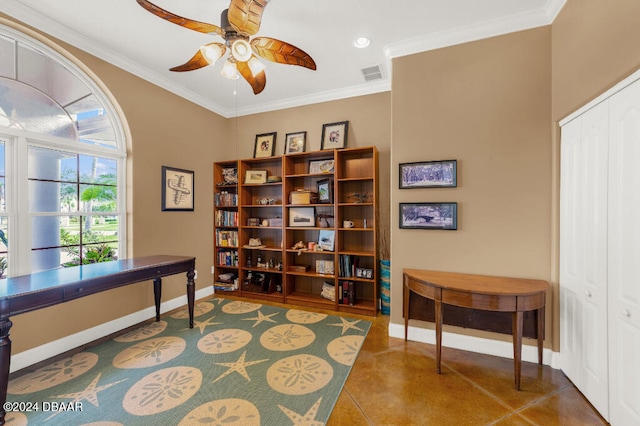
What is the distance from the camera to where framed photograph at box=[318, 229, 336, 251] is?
3.57 metres

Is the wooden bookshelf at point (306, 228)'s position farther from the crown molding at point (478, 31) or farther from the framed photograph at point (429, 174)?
the crown molding at point (478, 31)

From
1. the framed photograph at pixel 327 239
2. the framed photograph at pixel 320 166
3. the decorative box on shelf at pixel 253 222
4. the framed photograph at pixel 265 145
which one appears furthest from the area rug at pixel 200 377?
the framed photograph at pixel 265 145

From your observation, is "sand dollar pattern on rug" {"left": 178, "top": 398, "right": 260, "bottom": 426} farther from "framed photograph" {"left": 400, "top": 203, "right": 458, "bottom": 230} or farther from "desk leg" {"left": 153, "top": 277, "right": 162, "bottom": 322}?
"framed photograph" {"left": 400, "top": 203, "right": 458, "bottom": 230}

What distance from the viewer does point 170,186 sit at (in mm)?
3496

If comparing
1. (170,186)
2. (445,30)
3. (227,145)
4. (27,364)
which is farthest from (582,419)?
(227,145)

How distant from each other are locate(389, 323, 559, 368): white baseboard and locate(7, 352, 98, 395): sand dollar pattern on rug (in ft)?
9.36

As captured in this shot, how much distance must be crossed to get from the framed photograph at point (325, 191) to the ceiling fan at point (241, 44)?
1.62 metres

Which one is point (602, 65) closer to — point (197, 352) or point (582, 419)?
point (582, 419)

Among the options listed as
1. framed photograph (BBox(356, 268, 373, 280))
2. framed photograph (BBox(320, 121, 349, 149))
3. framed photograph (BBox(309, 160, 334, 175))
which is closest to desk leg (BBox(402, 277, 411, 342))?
framed photograph (BBox(356, 268, 373, 280))

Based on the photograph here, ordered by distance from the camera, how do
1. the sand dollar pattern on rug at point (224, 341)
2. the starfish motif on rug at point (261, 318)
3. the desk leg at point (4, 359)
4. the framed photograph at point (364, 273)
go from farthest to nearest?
1. the framed photograph at point (364, 273)
2. the starfish motif on rug at point (261, 318)
3. the sand dollar pattern on rug at point (224, 341)
4. the desk leg at point (4, 359)

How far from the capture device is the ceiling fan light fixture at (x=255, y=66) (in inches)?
80.1

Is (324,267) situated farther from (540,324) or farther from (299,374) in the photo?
(540,324)

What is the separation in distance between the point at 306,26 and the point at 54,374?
373 cm

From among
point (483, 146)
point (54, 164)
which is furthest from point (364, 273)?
point (54, 164)
